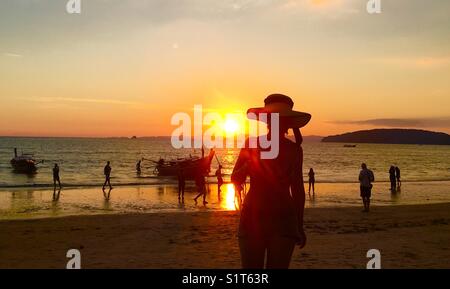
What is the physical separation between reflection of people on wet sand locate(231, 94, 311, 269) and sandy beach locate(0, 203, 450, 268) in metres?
5.61

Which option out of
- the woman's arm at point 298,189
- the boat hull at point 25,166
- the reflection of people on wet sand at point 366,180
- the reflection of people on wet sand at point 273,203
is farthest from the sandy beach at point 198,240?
the boat hull at point 25,166

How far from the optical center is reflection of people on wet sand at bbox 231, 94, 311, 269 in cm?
382

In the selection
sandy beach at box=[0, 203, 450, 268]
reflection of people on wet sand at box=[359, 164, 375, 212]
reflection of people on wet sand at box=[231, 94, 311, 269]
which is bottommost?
sandy beach at box=[0, 203, 450, 268]

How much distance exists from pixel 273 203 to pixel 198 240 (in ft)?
29.5

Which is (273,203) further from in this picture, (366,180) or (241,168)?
(366,180)

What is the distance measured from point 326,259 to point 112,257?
4.98 metres

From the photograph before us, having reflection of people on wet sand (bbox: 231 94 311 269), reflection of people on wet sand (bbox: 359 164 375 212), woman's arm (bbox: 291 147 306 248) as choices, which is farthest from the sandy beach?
reflection of people on wet sand (bbox: 231 94 311 269)

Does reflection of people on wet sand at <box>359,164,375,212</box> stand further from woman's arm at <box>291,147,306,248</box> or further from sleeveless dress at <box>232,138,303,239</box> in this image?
sleeveless dress at <box>232,138,303,239</box>

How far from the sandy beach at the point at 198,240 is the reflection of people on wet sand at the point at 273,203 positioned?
5612 mm

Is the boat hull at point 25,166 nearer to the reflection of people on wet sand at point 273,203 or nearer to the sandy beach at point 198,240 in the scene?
the sandy beach at point 198,240

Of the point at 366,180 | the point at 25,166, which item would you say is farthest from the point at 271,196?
the point at 25,166

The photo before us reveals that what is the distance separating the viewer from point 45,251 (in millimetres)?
11281

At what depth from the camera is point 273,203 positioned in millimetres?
3854
